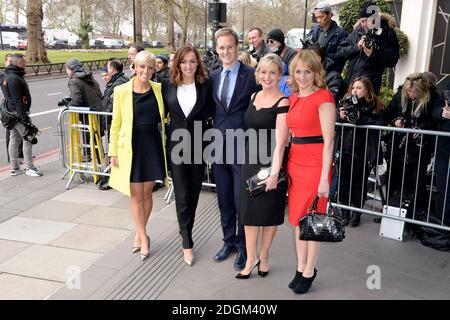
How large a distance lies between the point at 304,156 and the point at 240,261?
124cm

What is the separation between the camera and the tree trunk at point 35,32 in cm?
2798

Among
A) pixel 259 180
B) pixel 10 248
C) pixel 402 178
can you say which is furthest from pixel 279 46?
pixel 10 248

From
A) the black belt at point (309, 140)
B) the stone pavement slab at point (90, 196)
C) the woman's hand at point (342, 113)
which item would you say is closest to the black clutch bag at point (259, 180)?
the black belt at point (309, 140)

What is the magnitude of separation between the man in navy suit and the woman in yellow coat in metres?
0.58

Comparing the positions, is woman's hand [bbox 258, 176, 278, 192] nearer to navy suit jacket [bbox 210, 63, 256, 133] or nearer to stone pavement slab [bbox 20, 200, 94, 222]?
navy suit jacket [bbox 210, 63, 256, 133]

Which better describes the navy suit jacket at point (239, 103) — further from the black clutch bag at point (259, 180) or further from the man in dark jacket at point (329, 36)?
the man in dark jacket at point (329, 36)

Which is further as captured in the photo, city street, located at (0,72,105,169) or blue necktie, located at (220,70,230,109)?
city street, located at (0,72,105,169)

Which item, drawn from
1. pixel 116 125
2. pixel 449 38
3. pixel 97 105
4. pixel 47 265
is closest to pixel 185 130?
pixel 116 125

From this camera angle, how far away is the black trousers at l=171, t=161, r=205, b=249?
4232mm

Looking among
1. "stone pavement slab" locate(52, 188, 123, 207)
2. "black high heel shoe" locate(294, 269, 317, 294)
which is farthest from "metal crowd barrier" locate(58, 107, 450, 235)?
"stone pavement slab" locate(52, 188, 123, 207)

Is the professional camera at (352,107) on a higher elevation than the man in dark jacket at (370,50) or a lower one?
lower

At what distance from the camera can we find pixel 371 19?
192 inches

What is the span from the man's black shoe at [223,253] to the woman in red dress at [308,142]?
87cm
